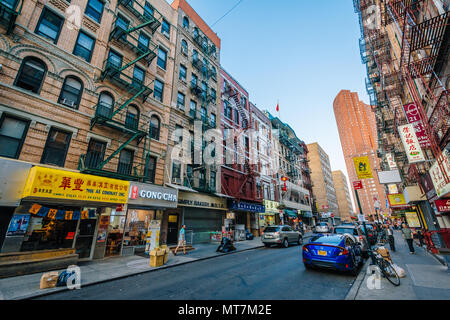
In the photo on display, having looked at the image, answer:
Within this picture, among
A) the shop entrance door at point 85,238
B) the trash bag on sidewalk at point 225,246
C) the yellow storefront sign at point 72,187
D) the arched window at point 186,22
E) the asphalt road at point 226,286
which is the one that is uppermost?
the arched window at point 186,22

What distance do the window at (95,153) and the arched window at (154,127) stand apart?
12.9 feet

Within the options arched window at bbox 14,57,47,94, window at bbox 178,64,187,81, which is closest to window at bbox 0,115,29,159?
arched window at bbox 14,57,47,94

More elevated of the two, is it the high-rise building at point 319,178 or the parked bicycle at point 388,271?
the high-rise building at point 319,178

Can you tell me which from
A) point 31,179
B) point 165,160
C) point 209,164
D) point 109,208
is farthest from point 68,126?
point 209,164

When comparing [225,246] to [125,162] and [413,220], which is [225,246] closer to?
[125,162]

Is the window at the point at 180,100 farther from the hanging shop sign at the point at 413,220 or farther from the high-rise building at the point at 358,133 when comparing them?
the high-rise building at the point at 358,133

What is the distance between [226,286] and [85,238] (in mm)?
9137

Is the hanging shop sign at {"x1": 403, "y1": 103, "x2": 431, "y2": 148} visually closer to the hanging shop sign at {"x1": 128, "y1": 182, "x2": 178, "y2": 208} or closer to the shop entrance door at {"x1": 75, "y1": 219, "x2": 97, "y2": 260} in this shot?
the hanging shop sign at {"x1": 128, "y1": 182, "x2": 178, "y2": 208}

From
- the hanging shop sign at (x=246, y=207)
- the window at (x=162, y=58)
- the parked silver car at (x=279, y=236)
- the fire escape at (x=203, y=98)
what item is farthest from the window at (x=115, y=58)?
the parked silver car at (x=279, y=236)

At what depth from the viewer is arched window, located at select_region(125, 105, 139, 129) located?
13.8m

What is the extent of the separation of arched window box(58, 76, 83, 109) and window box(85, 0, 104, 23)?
5.43m

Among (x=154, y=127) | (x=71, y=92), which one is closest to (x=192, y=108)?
(x=154, y=127)

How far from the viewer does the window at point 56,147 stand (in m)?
10.1

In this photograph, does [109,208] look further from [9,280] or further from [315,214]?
[315,214]
